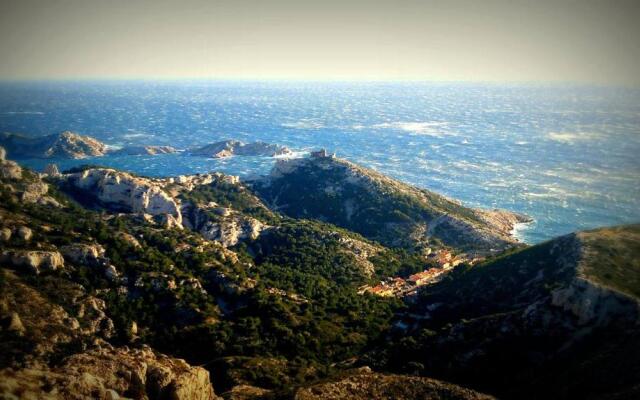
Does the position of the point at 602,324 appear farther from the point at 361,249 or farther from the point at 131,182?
the point at 131,182

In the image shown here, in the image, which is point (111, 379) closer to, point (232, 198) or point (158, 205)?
point (158, 205)

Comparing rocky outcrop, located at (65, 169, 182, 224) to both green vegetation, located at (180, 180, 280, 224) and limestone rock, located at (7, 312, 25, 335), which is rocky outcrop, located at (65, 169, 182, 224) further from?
limestone rock, located at (7, 312, 25, 335)

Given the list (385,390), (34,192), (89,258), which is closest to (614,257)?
(385,390)

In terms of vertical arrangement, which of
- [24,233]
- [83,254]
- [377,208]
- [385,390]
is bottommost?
[377,208]

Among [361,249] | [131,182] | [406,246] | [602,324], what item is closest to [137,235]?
[131,182]

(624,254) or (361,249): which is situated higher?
(624,254)
